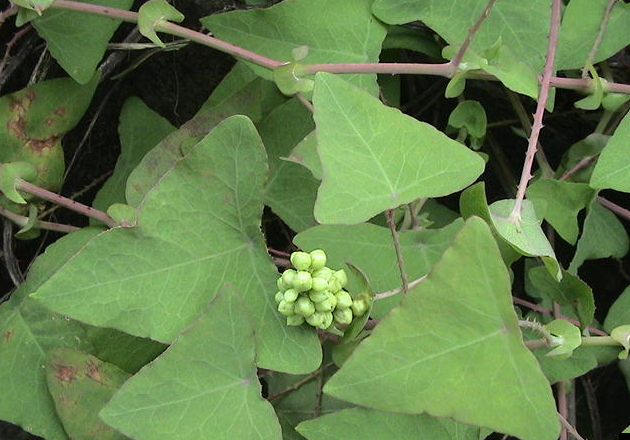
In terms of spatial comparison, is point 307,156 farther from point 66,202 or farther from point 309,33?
point 66,202

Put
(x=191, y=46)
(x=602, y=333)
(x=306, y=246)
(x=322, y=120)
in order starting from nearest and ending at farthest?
(x=322, y=120), (x=306, y=246), (x=602, y=333), (x=191, y=46)

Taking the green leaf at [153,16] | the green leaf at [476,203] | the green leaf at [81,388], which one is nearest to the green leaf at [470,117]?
the green leaf at [476,203]

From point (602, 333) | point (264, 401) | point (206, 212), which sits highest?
point (206, 212)

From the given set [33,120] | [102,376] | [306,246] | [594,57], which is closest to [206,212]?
[306,246]

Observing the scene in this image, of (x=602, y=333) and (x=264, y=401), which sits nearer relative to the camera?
(x=264, y=401)

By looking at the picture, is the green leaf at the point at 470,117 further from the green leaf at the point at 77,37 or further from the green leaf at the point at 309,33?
the green leaf at the point at 77,37

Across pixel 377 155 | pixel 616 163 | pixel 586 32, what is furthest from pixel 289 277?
pixel 586 32

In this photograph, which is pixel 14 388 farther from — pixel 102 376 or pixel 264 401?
pixel 264 401
